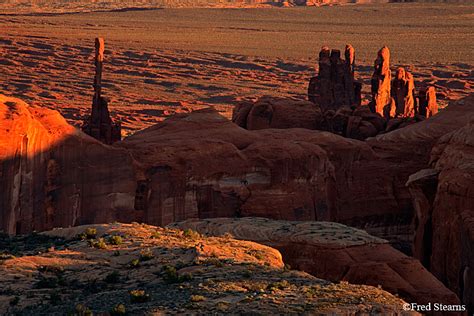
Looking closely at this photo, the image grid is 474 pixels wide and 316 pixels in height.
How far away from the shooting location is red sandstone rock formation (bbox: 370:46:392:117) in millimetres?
70188

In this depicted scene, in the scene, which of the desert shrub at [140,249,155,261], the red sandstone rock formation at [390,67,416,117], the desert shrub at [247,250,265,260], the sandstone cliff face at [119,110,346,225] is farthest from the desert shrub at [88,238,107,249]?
the red sandstone rock formation at [390,67,416,117]

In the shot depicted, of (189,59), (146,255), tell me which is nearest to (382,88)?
(146,255)

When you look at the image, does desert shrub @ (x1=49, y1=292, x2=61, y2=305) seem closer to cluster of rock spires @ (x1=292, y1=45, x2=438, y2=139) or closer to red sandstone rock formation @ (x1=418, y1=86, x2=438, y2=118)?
cluster of rock spires @ (x1=292, y1=45, x2=438, y2=139)

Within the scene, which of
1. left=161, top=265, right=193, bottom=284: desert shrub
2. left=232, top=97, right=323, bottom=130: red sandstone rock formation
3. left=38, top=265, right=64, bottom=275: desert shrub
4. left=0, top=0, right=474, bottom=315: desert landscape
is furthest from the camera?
left=232, top=97, right=323, bottom=130: red sandstone rock formation

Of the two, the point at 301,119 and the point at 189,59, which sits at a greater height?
the point at 301,119

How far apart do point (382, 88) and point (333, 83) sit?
3.48 m

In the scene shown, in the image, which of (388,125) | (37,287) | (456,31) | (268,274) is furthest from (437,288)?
(456,31)

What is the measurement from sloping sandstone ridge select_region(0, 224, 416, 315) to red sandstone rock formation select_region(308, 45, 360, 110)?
4336 centimetres

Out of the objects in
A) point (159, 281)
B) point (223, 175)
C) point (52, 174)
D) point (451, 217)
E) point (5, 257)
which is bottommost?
point (451, 217)

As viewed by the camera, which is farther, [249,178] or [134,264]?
[249,178]

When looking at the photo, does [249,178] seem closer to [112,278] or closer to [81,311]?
[112,278]

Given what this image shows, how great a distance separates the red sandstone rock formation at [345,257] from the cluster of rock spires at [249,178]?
37 centimetres

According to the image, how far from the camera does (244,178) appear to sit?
41.9 meters

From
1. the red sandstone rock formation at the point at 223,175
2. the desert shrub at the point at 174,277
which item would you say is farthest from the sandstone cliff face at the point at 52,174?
the desert shrub at the point at 174,277
